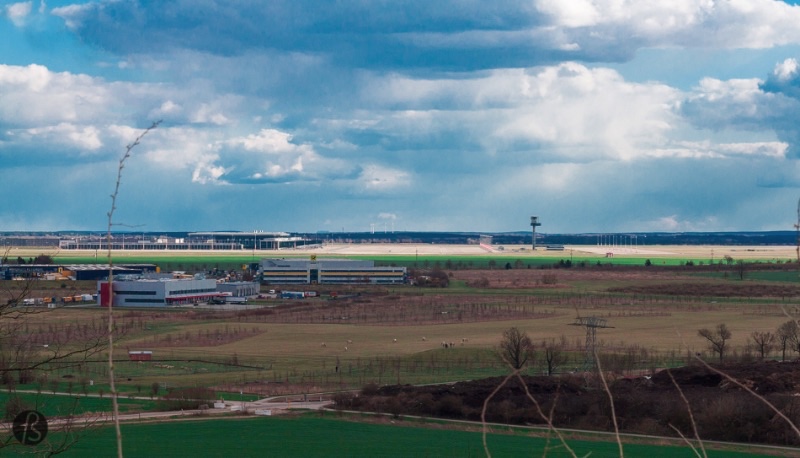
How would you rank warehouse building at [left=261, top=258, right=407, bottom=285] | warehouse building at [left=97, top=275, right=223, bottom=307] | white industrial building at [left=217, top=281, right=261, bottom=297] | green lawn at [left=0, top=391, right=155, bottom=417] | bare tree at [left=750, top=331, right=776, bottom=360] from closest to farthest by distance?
green lawn at [left=0, top=391, right=155, bottom=417] → bare tree at [left=750, top=331, right=776, bottom=360] → warehouse building at [left=97, top=275, right=223, bottom=307] → white industrial building at [left=217, top=281, right=261, bottom=297] → warehouse building at [left=261, top=258, right=407, bottom=285]

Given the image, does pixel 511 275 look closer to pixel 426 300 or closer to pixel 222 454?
pixel 426 300

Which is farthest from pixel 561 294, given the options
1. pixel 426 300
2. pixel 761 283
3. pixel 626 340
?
pixel 626 340

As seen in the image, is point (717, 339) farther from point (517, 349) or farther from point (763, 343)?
point (517, 349)

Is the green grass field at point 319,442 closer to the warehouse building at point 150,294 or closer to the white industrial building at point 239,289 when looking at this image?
the warehouse building at point 150,294

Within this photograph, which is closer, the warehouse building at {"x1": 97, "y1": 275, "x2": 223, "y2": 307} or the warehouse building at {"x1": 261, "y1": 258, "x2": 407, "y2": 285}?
the warehouse building at {"x1": 97, "y1": 275, "x2": 223, "y2": 307}

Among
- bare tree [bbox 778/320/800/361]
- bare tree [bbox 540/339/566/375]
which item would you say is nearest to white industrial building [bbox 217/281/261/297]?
bare tree [bbox 540/339/566/375]

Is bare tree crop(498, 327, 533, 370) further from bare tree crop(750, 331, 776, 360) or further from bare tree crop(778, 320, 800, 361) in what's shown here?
bare tree crop(778, 320, 800, 361)

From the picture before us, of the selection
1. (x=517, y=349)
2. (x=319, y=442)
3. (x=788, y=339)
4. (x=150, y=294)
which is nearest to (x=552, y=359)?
(x=517, y=349)
